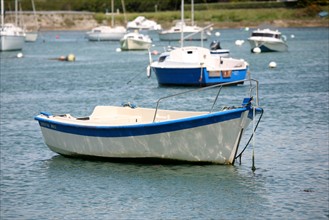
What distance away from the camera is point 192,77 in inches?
1681

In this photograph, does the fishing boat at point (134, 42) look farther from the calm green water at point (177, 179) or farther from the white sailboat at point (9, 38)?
the calm green water at point (177, 179)

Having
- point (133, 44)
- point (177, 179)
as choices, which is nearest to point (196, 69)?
point (177, 179)

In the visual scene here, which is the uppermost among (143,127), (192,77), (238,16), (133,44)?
(143,127)

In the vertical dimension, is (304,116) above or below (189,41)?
above

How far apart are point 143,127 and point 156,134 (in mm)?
365

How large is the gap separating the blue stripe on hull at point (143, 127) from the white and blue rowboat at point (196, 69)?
18.3 m

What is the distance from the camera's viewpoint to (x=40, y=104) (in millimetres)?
39719

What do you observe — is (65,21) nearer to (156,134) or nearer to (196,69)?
(196,69)

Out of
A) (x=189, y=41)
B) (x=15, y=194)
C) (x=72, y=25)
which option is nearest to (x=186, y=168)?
(x=15, y=194)

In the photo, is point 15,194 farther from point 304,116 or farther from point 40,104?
point 40,104

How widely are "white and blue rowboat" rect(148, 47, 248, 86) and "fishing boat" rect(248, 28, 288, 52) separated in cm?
3262

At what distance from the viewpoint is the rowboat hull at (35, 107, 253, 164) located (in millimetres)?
22116

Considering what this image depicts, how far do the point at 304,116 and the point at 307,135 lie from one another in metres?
4.52

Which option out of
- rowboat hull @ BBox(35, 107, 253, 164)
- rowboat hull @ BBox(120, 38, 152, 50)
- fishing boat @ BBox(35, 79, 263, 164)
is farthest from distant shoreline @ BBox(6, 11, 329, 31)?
rowboat hull @ BBox(35, 107, 253, 164)
